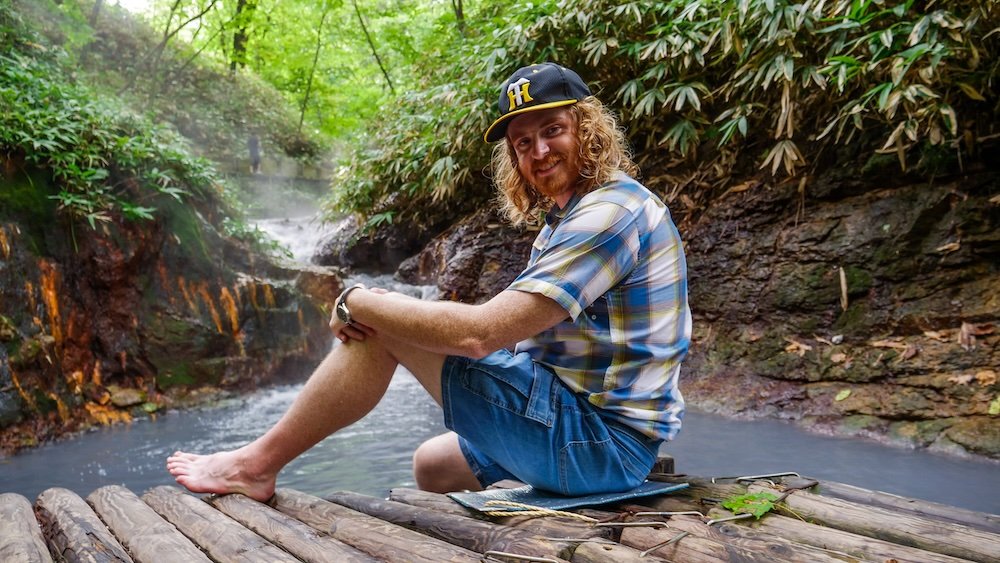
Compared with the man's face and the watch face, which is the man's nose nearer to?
the man's face

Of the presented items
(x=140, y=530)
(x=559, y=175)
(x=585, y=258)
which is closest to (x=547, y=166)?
(x=559, y=175)

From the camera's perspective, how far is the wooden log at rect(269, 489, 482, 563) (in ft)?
4.38

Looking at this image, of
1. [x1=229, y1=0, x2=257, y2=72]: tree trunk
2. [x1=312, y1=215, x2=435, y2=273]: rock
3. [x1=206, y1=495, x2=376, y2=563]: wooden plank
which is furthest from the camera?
[x1=229, y1=0, x2=257, y2=72]: tree trunk

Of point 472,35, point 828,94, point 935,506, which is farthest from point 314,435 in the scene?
point 472,35

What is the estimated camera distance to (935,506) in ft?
5.00

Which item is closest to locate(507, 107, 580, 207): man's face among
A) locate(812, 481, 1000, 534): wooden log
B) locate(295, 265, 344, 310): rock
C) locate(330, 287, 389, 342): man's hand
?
locate(330, 287, 389, 342): man's hand

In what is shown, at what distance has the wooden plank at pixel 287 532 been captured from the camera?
1.40 meters

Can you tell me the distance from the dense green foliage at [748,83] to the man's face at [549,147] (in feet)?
8.56

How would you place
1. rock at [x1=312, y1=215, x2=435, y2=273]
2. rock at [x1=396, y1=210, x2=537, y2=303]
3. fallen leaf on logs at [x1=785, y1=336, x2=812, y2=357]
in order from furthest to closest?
1. rock at [x1=312, y1=215, x2=435, y2=273]
2. rock at [x1=396, y1=210, x2=537, y2=303]
3. fallen leaf on logs at [x1=785, y1=336, x2=812, y2=357]

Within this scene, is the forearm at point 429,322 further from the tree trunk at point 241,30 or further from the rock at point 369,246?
the tree trunk at point 241,30

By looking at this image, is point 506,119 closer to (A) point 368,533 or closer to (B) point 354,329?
(B) point 354,329

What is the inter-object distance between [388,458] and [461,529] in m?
2.25

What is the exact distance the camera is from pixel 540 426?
5.02ft

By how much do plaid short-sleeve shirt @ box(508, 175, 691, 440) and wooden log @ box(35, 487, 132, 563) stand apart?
1116mm
